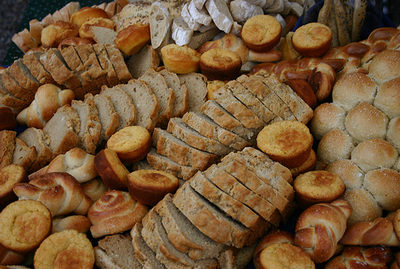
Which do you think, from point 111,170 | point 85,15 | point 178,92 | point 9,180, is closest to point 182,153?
point 111,170

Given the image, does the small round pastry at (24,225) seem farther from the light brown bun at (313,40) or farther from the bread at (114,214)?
the light brown bun at (313,40)

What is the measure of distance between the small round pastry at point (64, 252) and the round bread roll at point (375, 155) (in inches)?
76.3

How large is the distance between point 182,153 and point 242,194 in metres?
0.67

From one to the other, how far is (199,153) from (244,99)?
57 centimetres

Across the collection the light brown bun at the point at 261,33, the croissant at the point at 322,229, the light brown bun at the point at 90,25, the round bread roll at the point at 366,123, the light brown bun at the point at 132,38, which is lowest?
the croissant at the point at 322,229

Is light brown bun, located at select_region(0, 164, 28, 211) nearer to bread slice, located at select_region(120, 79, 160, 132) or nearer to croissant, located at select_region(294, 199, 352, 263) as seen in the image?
bread slice, located at select_region(120, 79, 160, 132)

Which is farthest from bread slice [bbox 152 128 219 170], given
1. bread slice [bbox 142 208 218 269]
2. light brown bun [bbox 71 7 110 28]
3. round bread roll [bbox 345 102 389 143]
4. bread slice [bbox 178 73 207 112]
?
light brown bun [bbox 71 7 110 28]

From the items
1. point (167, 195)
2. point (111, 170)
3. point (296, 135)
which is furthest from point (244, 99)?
point (111, 170)

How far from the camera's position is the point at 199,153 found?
2.47 m

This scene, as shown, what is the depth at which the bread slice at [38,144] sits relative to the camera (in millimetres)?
2838

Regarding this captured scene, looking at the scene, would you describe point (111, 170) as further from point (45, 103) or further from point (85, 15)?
point (85, 15)

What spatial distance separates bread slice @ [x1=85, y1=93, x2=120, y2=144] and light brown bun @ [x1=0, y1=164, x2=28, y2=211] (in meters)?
0.67

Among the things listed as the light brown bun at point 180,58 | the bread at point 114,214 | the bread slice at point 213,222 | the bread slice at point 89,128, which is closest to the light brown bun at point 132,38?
the light brown bun at point 180,58

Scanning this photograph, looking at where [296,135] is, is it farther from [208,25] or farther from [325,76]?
[208,25]
